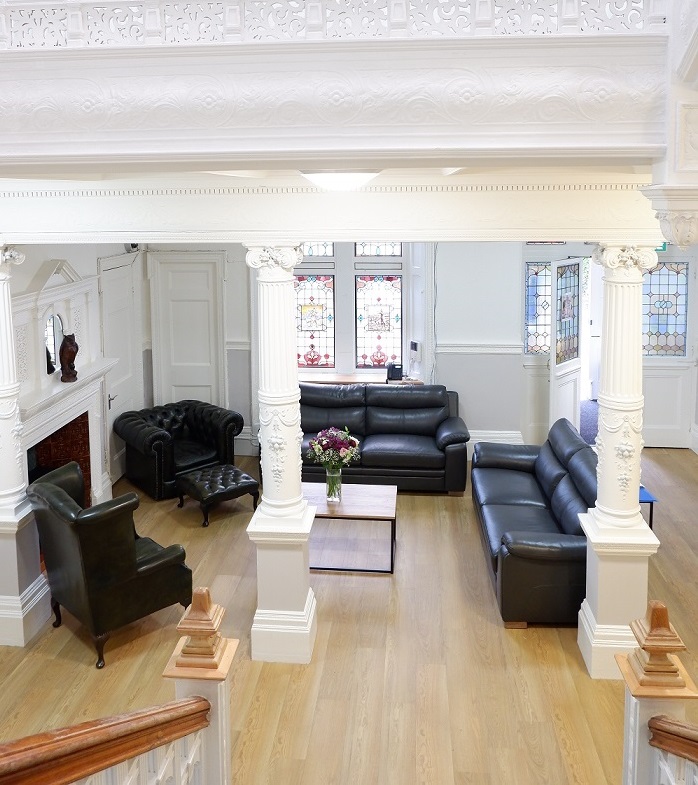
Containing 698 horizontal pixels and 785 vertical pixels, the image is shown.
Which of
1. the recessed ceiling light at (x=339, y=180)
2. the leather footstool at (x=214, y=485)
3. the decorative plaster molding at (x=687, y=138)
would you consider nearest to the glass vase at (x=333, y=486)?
the leather footstool at (x=214, y=485)

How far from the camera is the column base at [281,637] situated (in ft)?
20.5

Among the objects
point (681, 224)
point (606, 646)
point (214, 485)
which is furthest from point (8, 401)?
point (681, 224)

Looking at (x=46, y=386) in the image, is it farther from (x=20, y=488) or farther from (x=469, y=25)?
(x=469, y=25)

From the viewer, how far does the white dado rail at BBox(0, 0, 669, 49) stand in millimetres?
3635

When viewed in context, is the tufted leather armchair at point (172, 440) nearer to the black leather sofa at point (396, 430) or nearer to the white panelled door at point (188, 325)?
the white panelled door at point (188, 325)

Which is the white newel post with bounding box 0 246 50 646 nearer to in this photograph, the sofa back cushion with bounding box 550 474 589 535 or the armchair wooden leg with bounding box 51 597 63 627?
the armchair wooden leg with bounding box 51 597 63 627

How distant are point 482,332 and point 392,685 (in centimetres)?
543

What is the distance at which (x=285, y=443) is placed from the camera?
19.7ft

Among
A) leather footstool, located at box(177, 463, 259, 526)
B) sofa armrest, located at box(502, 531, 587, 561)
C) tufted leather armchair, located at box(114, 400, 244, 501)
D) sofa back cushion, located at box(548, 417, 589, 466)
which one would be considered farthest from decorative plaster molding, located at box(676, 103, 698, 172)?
tufted leather armchair, located at box(114, 400, 244, 501)

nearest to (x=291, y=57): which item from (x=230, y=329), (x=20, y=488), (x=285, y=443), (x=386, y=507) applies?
(x=285, y=443)

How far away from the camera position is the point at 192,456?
9609mm

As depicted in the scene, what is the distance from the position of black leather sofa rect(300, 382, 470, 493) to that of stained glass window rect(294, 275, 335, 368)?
3.86 ft

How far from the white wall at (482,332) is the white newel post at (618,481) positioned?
466 centimetres

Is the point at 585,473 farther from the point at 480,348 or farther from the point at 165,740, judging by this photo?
the point at 165,740
